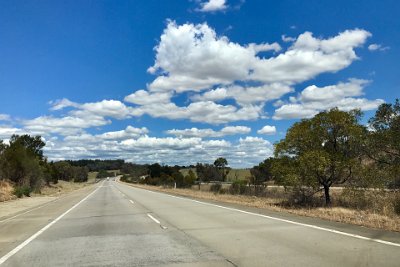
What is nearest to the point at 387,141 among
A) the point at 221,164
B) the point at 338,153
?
the point at 338,153

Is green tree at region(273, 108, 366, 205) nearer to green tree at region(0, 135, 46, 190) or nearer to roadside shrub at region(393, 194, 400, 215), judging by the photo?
roadside shrub at region(393, 194, 400, 215)

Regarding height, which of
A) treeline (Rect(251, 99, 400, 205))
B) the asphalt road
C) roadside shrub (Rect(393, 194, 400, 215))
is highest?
treeline (Rect(251, 99, 400, 205))

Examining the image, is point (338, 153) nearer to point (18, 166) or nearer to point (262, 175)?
point (18, 166)

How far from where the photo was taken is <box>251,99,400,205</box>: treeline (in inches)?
734

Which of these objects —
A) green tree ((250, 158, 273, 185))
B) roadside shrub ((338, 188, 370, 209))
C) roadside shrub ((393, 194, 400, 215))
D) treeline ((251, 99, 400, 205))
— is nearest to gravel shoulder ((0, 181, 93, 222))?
treeline ((251, 99, 400, 205))

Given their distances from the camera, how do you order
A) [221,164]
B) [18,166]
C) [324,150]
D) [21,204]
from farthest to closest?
[221,164], [18,166], [21,204], [324,150]

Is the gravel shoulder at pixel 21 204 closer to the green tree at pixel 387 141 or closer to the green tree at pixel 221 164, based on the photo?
the green tree at pixel 387 141

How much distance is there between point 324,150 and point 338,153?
0.63 m

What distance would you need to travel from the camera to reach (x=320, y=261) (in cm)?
805

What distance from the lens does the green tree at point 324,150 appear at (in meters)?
20.3

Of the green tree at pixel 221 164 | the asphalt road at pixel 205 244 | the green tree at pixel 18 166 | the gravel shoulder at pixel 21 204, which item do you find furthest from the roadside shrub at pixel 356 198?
the green tree at pixel 221 164

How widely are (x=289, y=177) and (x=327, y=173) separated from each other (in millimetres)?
1820

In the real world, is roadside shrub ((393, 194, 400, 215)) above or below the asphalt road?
above

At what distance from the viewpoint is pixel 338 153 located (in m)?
20.9
